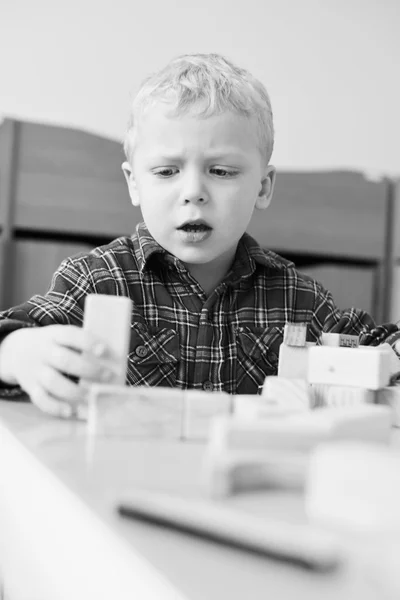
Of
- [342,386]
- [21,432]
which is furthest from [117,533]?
[342,386]

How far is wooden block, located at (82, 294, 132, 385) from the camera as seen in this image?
1.74 ft

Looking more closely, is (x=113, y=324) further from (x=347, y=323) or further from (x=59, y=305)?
(x=347, y=323)

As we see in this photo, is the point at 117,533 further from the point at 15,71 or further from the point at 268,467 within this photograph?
the point at 15,71

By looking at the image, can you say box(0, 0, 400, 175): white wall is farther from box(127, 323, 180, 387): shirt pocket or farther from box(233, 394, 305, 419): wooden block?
box(233, 394, 305, 419): wooden block

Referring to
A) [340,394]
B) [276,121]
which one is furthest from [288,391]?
[276,121]

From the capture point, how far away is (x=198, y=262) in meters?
1.01

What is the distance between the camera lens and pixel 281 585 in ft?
0.68

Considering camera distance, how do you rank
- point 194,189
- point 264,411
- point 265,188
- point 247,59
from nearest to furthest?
point 264,411 → point 194,189 → point 265,188 → point 247,59

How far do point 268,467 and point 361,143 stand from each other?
2.83m

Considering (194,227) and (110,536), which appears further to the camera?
(194,227)

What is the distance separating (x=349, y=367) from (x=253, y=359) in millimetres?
505

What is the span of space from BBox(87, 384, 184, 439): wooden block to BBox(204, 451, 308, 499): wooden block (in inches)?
4.6

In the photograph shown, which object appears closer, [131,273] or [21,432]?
[21,432]

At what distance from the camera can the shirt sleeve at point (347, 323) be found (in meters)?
1.05
